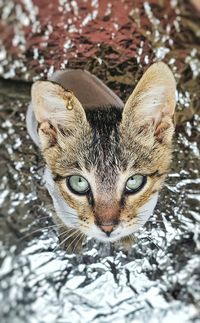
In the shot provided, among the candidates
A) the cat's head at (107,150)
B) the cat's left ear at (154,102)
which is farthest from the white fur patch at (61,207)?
the cat's left ear at (154,102)

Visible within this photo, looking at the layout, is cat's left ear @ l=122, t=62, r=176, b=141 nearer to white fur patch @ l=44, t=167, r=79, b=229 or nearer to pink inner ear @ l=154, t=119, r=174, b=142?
pink inner ear @ l=154, t=119, r=174, b=142

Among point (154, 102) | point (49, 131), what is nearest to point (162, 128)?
point (154, 102)

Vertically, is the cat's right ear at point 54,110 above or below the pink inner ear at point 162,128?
above

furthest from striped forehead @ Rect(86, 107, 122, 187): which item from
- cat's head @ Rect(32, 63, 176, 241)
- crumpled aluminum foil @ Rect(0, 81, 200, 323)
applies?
crumpled aluminum foil @ Rect(0, 81, 200, 323)

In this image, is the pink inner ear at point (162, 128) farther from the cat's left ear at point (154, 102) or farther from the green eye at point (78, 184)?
the green eye at point (78, 184)

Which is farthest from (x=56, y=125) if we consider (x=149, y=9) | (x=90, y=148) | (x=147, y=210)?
(x=149, y=9)

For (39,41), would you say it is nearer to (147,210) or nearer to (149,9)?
(149,9)

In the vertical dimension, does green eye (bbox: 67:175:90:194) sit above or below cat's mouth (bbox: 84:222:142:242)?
above

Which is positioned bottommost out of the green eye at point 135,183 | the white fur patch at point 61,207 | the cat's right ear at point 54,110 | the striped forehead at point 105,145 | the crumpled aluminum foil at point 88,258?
the crumpled aluminum foil at point 88,258
